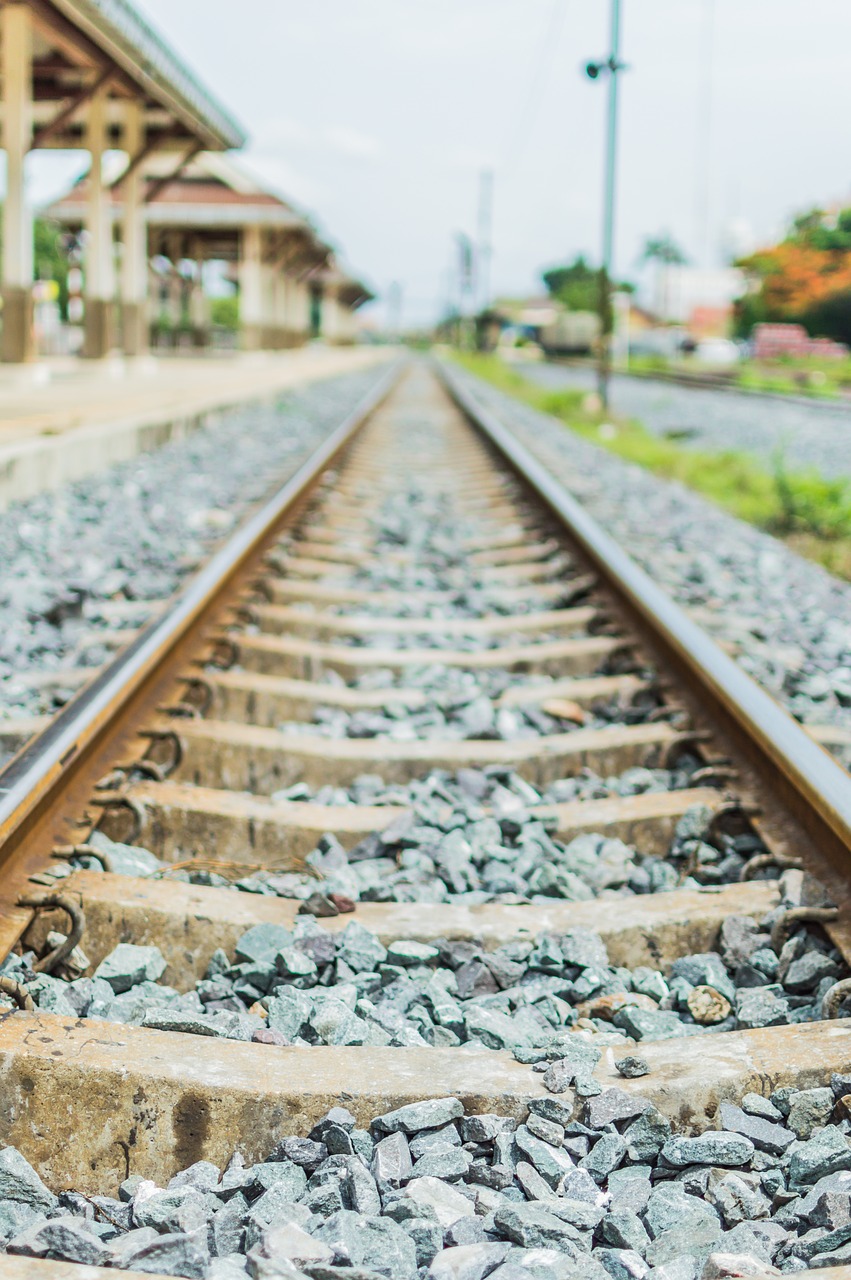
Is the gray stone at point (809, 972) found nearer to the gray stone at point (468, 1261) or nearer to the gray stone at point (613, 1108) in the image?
the gray stone at point (613, 1108)

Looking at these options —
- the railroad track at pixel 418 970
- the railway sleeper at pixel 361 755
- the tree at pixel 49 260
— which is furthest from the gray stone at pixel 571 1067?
the tree at pixel 49 260

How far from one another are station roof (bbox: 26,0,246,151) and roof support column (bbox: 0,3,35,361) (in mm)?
275

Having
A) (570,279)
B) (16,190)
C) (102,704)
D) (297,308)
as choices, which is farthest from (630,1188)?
(570,279)

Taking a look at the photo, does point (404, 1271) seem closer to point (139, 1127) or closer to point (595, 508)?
point (139, 1127)

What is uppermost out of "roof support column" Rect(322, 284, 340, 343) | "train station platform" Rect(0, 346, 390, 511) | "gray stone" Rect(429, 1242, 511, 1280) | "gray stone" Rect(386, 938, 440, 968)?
"roof support column" Rect(322, 284, 340, 343)

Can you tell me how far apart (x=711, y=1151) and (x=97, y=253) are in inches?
565

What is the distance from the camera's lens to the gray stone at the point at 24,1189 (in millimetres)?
1541

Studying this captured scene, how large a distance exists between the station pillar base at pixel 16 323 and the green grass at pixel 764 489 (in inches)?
209

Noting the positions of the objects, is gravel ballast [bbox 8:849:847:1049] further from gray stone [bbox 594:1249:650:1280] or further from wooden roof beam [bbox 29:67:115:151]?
wooden roof beam [bbox 29:67:115:151]

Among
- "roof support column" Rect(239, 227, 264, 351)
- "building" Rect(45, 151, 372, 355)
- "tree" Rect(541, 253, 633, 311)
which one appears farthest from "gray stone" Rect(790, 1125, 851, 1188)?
Result: "tree" Rect(541, 253, 633, 311)

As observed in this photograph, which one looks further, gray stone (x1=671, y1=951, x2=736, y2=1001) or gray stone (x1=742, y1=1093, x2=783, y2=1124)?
gray stone (x1=671, y1=951, x2=736, y2=1001)

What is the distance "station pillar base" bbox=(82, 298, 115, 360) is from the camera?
15000 mm

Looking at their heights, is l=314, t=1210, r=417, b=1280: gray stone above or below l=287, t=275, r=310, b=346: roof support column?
below

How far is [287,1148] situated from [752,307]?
70023mm
